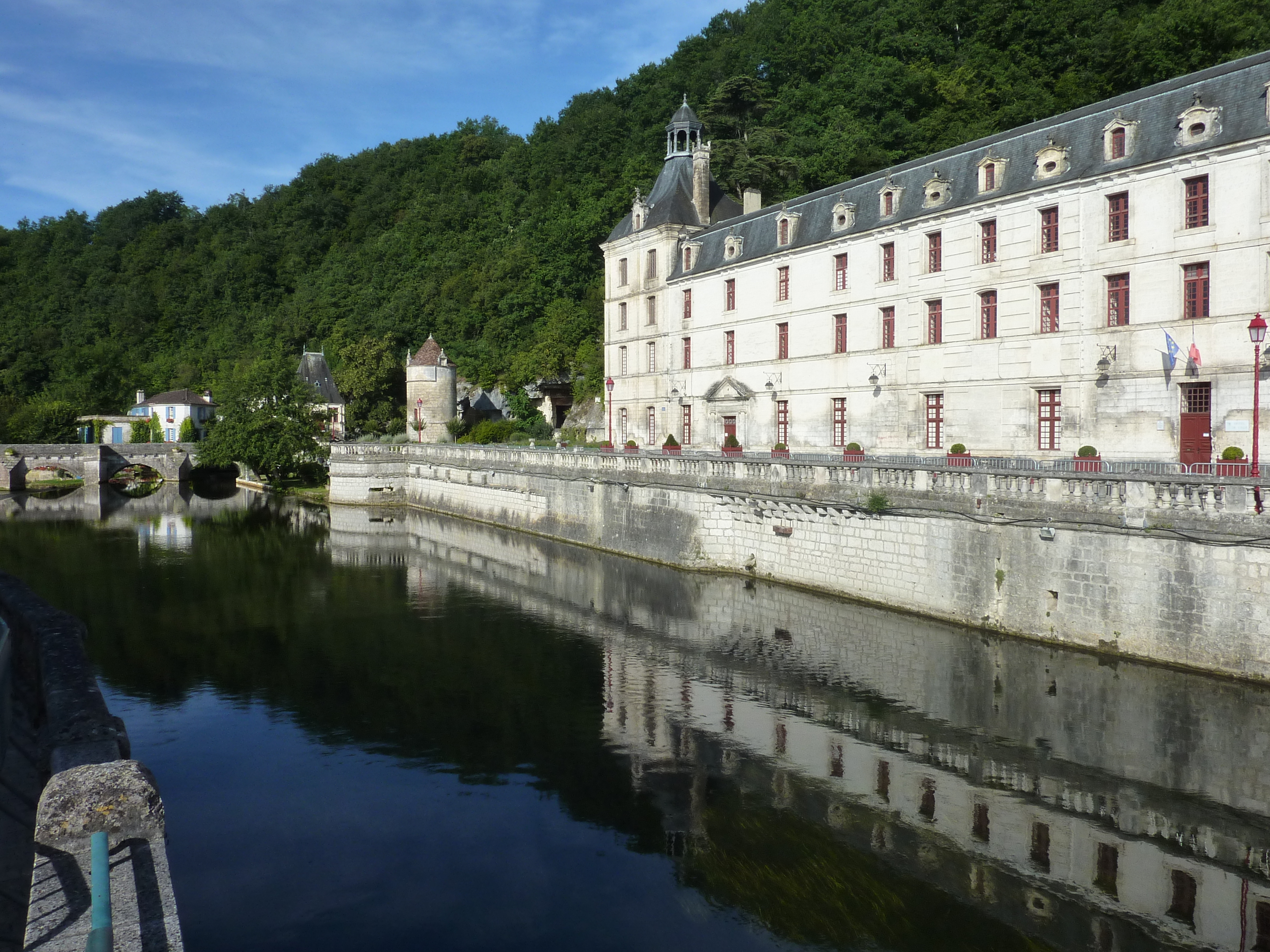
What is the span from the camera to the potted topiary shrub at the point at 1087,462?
19.1 meters

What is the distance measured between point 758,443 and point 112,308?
8792 cm

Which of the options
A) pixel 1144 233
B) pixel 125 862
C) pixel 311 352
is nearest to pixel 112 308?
pixel 311 352

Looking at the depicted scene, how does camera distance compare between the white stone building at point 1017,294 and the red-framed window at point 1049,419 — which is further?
the red-framed window at point 1049,419

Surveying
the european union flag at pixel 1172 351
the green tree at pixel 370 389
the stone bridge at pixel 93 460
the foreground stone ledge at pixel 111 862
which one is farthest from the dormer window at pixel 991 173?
the stone bridge at pixel 93 460

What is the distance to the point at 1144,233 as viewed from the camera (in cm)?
2350

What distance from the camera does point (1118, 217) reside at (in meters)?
24.3

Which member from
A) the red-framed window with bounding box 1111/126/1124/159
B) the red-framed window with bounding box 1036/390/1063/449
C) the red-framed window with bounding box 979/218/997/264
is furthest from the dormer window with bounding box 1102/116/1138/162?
the red-framed window with bounding box 1036/390/1063/449

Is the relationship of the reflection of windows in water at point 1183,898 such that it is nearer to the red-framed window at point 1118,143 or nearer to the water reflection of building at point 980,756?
the water reflection of building at point 980,756

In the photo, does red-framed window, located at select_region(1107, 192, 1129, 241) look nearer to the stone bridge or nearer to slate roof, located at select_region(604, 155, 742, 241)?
slate roof, located at select_region(604, 155, 742, 241)

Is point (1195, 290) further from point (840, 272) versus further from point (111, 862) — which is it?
point (111, 862)

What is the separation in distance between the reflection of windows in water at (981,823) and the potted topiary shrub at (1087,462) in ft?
25.6

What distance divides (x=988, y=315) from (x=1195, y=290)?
5.81 meters

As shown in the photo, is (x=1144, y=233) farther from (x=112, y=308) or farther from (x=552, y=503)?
(x=112, y=308)

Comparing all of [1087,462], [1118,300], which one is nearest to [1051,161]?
[1118,300]
